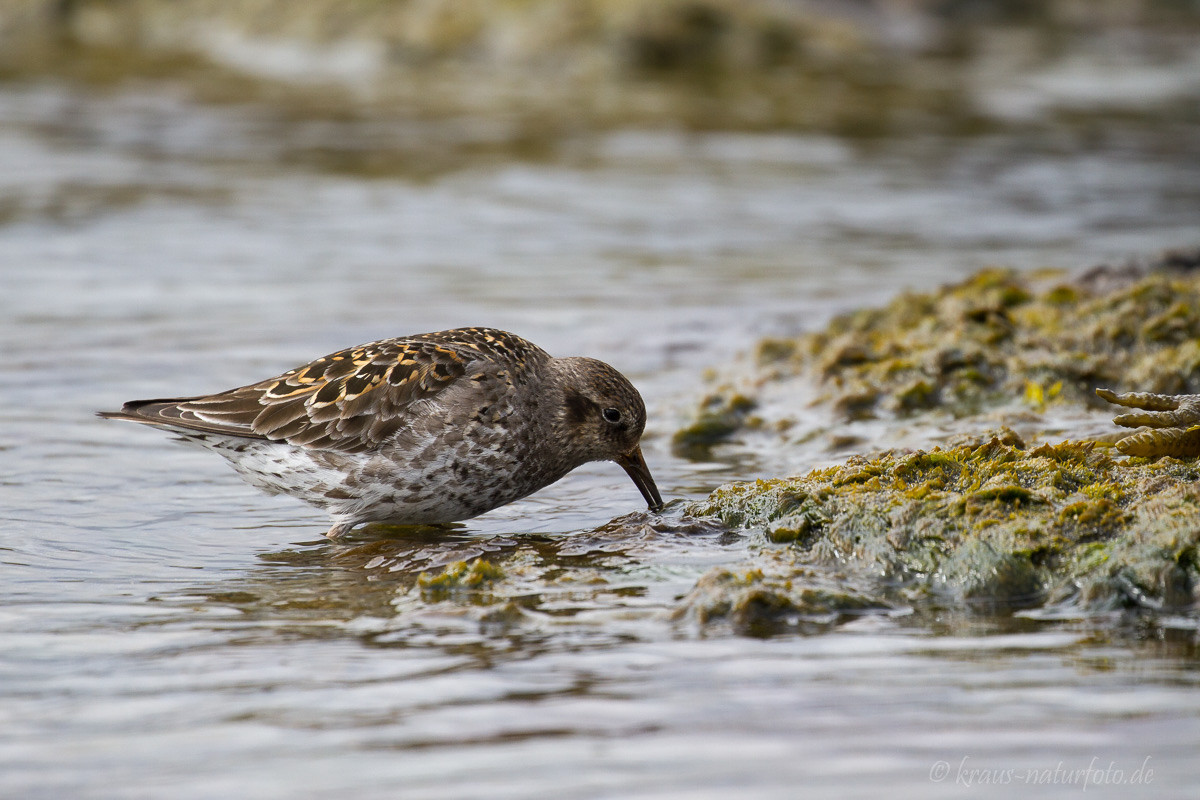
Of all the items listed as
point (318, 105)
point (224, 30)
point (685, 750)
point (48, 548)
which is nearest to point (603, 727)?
point (685, 750)

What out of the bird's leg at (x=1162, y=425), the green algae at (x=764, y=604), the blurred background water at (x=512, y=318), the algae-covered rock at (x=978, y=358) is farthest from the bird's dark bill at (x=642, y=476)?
the bird's leg at (x=1162, y=425)

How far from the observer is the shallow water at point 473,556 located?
3934 mm

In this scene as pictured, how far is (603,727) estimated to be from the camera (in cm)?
415

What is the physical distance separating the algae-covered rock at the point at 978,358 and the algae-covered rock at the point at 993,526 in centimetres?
213

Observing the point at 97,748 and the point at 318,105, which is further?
the point at 318,105

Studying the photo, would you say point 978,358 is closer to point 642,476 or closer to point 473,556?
point 642,476

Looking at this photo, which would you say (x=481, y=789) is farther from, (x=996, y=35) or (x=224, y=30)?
(x=996, y=35)

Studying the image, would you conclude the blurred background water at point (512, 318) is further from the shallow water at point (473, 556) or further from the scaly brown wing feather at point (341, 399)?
the scaly brown wing feather at point (341, 399)

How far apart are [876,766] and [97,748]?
84.2 inches

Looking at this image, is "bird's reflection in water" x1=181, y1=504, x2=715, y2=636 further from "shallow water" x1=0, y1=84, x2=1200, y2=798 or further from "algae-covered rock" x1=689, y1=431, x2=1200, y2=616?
"algae-covered rock" x1=689, y1=431, x2=1200, y2=616

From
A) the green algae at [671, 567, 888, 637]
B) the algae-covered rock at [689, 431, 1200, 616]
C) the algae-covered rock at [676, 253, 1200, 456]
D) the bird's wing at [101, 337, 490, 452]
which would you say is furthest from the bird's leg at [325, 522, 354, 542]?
the algae-covered rock at [676, 253, 1200, 456]

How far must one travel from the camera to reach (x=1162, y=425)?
576 cm

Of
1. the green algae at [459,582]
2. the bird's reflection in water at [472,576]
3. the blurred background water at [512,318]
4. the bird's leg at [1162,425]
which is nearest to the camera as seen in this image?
the blurred background water at [512,318]

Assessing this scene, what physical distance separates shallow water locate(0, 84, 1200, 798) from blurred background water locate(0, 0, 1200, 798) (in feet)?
0.08
